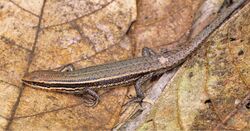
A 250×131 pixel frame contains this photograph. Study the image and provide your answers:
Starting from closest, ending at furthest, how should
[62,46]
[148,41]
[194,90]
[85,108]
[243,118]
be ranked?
[243,118]
[194,90]
[85,108]
[62,46]
[148,41]

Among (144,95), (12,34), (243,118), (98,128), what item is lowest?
(243,118)

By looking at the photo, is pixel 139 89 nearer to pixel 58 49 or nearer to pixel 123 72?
pixel 123 72

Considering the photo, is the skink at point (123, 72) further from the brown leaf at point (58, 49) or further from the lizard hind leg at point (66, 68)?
the brown leaf at point (58, 49)

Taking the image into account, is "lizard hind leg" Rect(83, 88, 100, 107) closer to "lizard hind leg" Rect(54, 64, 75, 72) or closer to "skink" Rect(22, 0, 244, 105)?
"skink" Rect(22, 0, 244, 105)

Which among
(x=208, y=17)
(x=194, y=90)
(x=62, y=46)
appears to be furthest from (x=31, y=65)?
(x=208, y=17)

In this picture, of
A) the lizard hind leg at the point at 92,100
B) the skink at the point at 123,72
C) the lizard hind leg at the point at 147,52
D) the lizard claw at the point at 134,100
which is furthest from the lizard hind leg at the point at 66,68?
the lizard hind leg at the point at 147,52

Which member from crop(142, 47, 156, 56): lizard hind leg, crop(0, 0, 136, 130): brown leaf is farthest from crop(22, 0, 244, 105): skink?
crop(0, 0, 136, 130): brown leaf

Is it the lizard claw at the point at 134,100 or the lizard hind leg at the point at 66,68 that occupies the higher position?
the lizard hind leg at the point at 66,68

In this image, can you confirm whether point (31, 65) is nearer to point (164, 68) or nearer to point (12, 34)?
point (12, 34)
